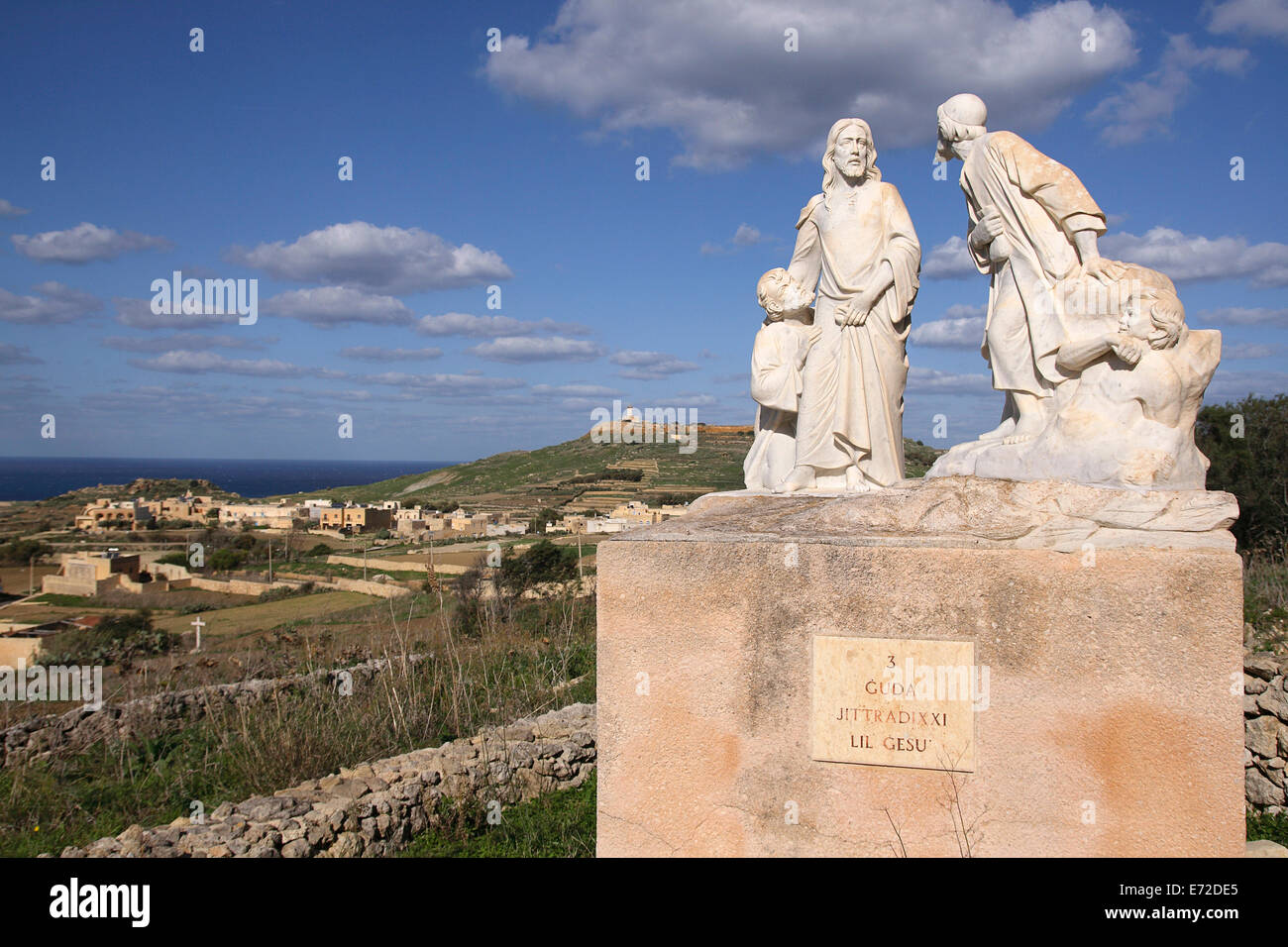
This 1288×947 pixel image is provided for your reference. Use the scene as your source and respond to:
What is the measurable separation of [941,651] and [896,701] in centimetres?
25

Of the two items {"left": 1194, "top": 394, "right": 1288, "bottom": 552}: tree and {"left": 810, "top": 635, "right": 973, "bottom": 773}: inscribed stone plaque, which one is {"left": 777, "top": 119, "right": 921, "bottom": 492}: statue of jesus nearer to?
{"left": 810, "top": 635, "right": 973, "bottom": 773}: inscribed stone plaque

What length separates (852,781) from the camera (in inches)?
118

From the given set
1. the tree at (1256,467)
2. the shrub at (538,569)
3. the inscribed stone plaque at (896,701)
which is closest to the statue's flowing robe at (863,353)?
the inscribed stone plaque at (896,701)

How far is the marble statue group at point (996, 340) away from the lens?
10.9 ft

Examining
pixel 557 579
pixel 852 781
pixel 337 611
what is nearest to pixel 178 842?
pixel 852 781

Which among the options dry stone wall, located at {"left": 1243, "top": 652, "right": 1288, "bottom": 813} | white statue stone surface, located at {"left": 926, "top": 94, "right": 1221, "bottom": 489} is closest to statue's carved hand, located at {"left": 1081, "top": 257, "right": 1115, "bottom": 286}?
white statue stone surface, located at {"left": 926, "top": 94, "right": 1221, "bottom": 489}

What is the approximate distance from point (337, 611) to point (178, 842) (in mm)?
12225

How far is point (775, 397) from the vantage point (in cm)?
434

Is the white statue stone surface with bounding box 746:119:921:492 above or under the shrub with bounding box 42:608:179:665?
above

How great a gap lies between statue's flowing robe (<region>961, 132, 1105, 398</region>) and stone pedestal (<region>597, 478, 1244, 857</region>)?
0.94 meters

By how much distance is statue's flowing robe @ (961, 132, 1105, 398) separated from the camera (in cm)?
368

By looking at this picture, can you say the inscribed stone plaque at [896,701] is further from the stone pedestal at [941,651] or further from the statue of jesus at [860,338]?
the statue of jesus at [860,338]

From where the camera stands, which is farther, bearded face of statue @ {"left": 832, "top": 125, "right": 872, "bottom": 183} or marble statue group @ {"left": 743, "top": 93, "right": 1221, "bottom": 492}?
bearded face of statue @ {"left": 832, "top": 125, "right": 872, "bottom": 183}
